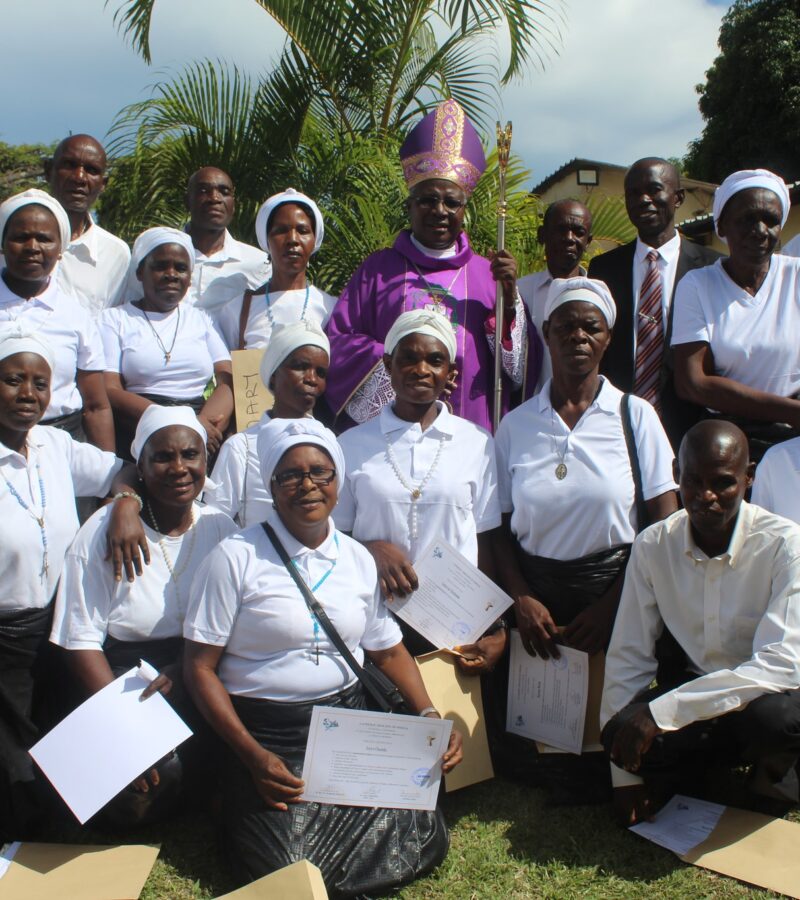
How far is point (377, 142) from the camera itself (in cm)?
941

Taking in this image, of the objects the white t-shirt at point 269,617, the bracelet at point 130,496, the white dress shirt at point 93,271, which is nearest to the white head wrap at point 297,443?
the white t-shirt at point 269,617

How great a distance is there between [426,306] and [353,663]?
7.02ft

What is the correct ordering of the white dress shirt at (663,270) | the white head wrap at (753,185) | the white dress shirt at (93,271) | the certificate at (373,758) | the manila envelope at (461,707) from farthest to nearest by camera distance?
the white dress shirt at (93,271) → the white dress shirt at (663,270) → the white head wrap at (753,185) → the manila envelope at (461,707) → the certificate at (373,758)

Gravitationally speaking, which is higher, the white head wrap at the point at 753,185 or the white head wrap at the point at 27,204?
the white head wrap at the point at 753,185

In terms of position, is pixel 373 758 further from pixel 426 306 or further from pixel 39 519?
pixel 426 306

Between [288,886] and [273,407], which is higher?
[273,407]

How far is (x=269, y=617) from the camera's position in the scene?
3750 millimetres

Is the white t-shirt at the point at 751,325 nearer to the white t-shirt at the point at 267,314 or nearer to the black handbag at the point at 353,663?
the white t-shirt at the point at 267,314

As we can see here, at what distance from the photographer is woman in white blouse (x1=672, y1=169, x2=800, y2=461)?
4.75 m

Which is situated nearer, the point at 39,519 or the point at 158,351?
the point at 39,519

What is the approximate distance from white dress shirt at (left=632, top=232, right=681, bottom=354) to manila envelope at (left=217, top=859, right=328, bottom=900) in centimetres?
320

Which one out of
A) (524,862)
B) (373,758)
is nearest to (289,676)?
(373,758)

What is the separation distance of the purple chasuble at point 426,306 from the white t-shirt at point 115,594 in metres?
1.41

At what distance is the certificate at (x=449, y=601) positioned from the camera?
4.31 meters
